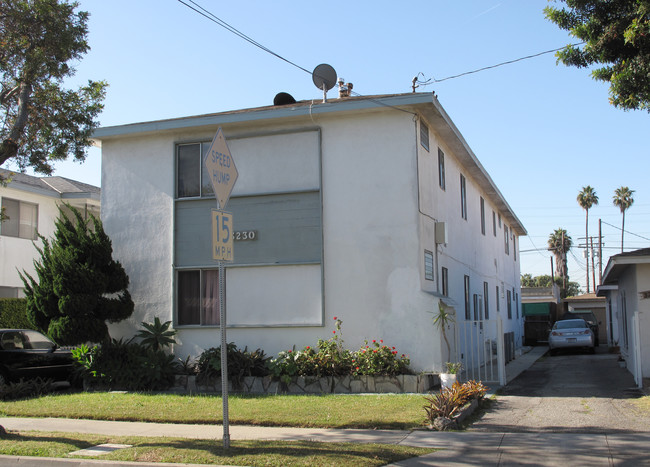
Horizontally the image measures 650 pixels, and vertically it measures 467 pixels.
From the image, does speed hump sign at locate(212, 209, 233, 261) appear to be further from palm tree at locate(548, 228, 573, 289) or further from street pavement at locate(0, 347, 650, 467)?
palm tree at locate(548, 228, 573, 289)

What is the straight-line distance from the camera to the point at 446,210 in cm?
1642

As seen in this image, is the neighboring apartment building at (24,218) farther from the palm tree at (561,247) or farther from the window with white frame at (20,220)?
the palm tree at (561,247)

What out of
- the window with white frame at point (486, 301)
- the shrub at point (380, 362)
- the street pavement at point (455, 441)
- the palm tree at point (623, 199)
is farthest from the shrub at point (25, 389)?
the palm tree at point (623, 199)

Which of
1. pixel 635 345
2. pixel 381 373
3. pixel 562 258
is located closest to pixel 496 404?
pixel 381 373

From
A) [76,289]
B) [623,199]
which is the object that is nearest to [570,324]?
[76,289]

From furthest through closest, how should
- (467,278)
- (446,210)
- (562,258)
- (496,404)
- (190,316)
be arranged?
1. (562,258)
2. (467,278)
3. (446,210)
4. (190,316)
5. (496,404)

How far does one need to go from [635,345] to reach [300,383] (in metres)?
6.64

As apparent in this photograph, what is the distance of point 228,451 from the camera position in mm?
7441

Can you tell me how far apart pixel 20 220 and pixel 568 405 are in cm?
1948

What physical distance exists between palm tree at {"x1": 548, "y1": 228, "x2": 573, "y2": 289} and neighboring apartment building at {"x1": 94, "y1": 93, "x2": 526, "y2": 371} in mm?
56950

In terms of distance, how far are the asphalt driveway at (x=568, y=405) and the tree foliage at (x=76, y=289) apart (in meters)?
8.45

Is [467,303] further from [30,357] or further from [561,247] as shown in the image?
[561,247]

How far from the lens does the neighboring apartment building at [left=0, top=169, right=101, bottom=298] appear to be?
22.0m

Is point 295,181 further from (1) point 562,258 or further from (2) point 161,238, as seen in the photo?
(1) point 562,258
